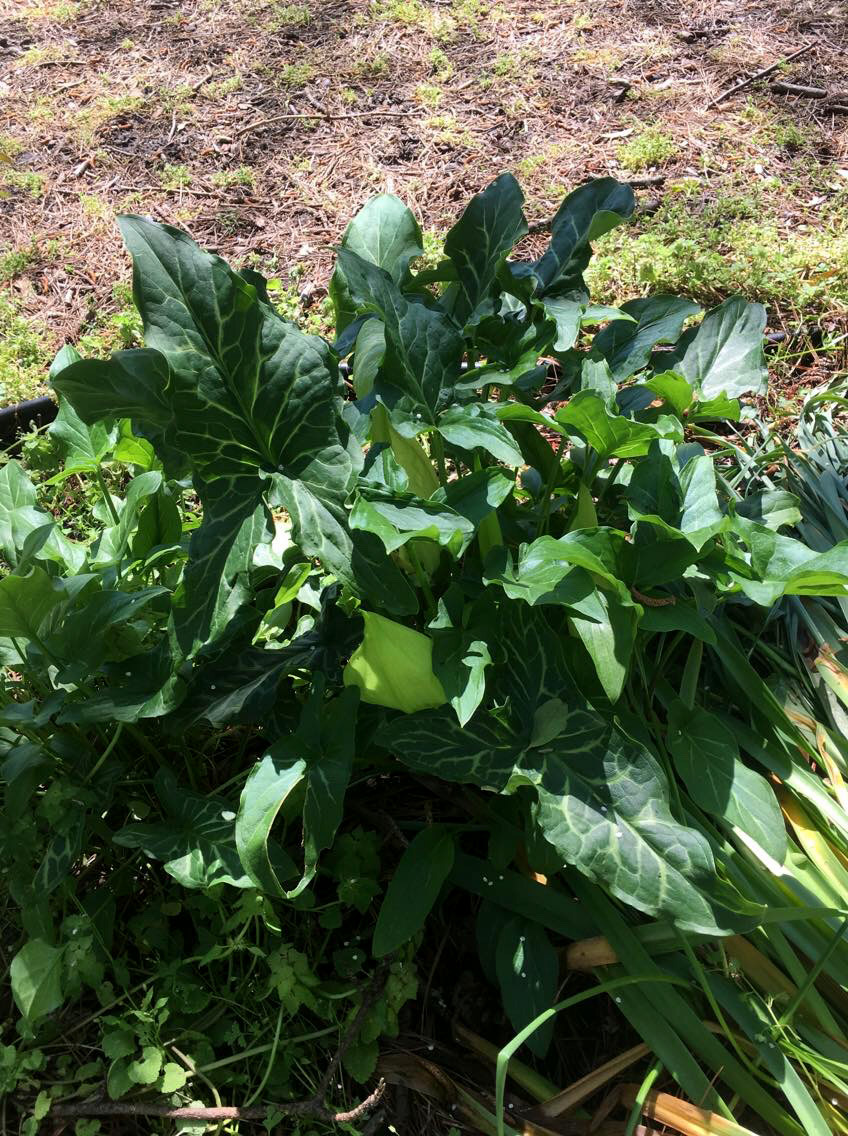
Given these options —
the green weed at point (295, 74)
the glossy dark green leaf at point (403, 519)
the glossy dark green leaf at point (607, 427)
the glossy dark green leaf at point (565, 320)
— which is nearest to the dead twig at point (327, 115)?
the green weed at point (295, 74)

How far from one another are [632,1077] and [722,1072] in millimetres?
157

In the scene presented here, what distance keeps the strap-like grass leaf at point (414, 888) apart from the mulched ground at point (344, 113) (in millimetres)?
1888

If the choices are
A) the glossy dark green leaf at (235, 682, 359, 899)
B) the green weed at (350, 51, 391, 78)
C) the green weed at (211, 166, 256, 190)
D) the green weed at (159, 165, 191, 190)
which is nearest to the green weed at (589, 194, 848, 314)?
the green weed at (211, 166, 256, 190)

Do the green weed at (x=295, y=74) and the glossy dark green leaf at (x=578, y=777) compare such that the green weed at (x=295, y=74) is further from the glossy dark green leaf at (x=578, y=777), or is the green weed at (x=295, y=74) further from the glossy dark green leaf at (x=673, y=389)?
the glossy dark green leaf at (x=578, y=777)

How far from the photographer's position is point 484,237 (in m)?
1.60

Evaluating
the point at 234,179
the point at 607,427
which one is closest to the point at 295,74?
the point at 234,179

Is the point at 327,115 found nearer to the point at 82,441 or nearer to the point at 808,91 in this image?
the point at 808,91

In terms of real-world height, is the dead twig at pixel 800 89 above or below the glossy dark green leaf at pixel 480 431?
below

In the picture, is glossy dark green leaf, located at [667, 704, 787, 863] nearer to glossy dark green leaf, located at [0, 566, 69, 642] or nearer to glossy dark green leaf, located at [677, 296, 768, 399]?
glossy dark green leaf, located at [677, 296, 768, 399]

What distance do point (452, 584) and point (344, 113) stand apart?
2.69 meters

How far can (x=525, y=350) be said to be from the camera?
143cm

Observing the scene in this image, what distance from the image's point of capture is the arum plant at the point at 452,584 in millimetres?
1194

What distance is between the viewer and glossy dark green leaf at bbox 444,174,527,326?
1576mm

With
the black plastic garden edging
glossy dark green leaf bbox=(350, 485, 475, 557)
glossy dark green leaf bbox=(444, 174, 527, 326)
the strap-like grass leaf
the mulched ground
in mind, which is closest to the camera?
glossy dark green leaf bbox=(350, 485, 475, 557)
